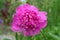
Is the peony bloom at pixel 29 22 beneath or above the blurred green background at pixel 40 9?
above

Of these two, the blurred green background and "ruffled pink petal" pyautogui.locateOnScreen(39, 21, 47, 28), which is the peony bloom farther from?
the blurred green background

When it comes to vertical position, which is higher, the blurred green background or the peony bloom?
the peony bloom

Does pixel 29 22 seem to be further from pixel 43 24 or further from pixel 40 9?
pixel 40 9

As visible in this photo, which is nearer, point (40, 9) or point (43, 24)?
point (43, 24)

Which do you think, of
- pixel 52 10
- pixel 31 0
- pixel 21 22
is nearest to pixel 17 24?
pixel 21 22

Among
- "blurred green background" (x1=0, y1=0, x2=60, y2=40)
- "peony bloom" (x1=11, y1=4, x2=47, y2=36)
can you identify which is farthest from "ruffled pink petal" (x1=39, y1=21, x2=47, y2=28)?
"blurred green background" (x1=0, y1=0, x2=60, y2=40)

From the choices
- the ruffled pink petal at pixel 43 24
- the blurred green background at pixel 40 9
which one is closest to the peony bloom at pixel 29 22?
the ruffled pink petal at pixel 43 24

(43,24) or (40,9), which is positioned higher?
(43,24)

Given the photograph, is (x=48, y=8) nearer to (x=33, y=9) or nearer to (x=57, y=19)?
(x=57, y=19)

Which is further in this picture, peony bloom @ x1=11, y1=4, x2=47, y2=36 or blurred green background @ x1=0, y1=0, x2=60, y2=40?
blurred green background @ x1=0, y1=0, x2=60, y2=40

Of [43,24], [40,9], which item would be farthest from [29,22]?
[40,9]

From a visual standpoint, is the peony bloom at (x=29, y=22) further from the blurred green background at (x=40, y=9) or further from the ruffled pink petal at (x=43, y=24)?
the blurred green background at (x=40, y=9)
